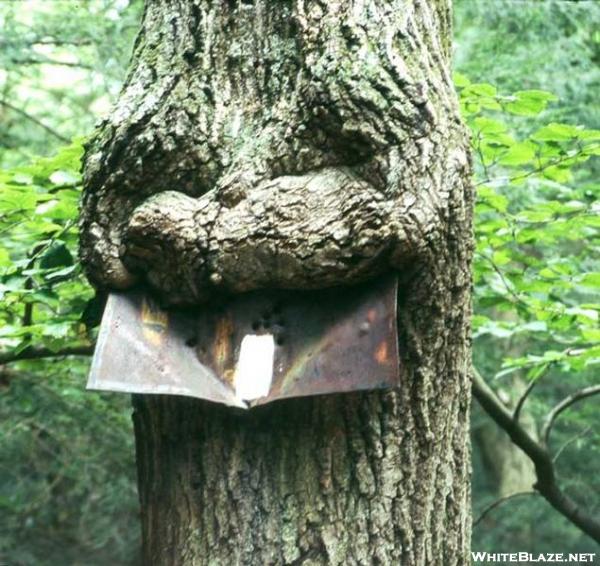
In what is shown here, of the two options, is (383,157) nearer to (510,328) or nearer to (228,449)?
(228,449)

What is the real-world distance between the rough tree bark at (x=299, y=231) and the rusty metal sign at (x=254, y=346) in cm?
6

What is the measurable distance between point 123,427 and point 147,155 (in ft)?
12.7

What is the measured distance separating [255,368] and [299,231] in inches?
12.4

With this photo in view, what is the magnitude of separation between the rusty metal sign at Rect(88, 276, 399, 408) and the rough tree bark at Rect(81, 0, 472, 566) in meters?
0.06

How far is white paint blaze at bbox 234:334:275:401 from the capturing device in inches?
78.3

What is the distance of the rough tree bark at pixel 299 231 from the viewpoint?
1.90 metres

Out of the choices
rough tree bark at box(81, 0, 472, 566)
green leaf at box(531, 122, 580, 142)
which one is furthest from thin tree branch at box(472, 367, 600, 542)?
rough tree bark at box(81, 0, 472, 566)

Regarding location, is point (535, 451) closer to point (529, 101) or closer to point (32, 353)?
point (529, 101)

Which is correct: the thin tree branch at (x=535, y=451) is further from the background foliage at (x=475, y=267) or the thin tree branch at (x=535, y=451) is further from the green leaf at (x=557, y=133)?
the green leaf at (x=557, y=133)

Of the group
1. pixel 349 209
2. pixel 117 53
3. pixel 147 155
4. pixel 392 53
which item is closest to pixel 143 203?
pixel 147 155

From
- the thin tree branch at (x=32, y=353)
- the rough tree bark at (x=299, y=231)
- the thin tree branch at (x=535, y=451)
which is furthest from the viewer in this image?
the thin tree branch at (x=535, y=451)

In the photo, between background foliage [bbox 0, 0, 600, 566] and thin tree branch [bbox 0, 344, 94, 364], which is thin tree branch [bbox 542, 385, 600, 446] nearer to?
background foliage [bbox 0, 0, 600, 566]

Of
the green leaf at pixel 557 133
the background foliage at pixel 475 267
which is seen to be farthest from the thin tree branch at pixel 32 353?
the green leaf at pixel 557 133

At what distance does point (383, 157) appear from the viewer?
1886mm
